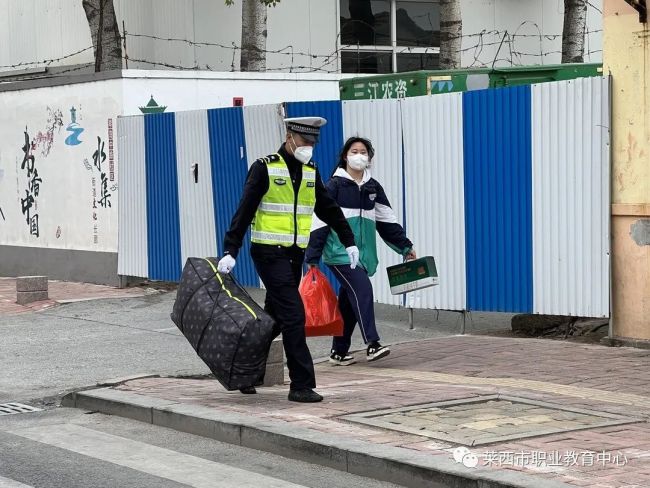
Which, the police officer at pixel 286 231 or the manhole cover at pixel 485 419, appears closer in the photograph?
the manhole cover at pixel 485 419

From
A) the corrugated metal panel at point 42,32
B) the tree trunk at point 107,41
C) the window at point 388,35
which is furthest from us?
the window at point 388,35

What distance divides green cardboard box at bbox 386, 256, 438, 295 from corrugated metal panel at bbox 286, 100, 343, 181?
293 centimetres

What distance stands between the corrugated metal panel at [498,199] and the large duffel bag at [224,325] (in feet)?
11.3

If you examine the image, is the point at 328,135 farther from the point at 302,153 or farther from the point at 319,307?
the point at 302,153

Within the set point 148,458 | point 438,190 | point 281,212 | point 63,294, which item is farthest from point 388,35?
point 148,458

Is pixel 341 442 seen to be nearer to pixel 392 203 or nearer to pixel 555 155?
pixel 555 155

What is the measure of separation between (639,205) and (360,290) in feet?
7.81

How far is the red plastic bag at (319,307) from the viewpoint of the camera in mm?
9656

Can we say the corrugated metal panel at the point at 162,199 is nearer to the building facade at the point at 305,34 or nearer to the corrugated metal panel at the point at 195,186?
the corrugated metal panel at the point at 195,186

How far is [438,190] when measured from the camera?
1183 centimetres

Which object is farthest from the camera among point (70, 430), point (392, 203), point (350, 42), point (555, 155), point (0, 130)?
point (350, 42)

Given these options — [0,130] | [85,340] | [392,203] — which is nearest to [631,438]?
[392,203]

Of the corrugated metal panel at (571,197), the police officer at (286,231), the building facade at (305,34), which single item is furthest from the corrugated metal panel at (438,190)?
the building facade at (305,34)

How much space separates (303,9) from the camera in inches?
921
